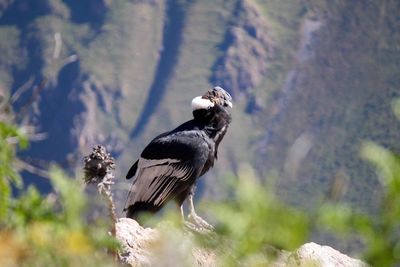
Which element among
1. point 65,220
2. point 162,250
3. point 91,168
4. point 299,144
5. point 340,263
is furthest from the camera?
point 340,263

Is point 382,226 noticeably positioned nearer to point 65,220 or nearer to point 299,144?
point 299,144

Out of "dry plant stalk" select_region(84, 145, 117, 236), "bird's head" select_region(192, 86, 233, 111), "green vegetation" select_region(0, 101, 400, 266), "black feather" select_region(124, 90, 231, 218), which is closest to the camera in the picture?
"green vegetation" select_region(0, 101, 400, 266)

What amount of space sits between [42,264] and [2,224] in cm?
30

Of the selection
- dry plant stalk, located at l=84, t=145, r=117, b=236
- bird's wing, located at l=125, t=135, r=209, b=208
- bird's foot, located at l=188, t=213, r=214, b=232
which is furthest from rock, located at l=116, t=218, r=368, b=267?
bird's wing, located at l=125, t=135, r=209, b=208

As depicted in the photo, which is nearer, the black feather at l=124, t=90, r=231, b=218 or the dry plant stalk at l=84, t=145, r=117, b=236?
the dry plant stalk at l=84, t=145, r=117, b=236

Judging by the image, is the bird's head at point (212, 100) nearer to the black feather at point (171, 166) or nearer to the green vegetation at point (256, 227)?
the black feather at point (171, 166)

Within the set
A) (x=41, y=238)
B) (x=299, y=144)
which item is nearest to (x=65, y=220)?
(x=41, y=238)

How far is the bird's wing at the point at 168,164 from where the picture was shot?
12.4 meters

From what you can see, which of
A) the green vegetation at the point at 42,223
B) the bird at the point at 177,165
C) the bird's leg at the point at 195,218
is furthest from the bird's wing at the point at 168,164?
the green vegetation at the point at 42,223

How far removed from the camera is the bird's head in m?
13.1

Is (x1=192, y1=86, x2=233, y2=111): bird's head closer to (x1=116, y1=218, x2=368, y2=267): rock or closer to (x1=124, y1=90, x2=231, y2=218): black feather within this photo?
(x1=124, y1=90, x2=231, y2=218): black feather

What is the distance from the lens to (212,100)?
44.1ft

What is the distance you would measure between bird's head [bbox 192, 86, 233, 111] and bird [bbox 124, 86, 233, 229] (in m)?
0.02

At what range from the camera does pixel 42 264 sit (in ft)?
9.22
